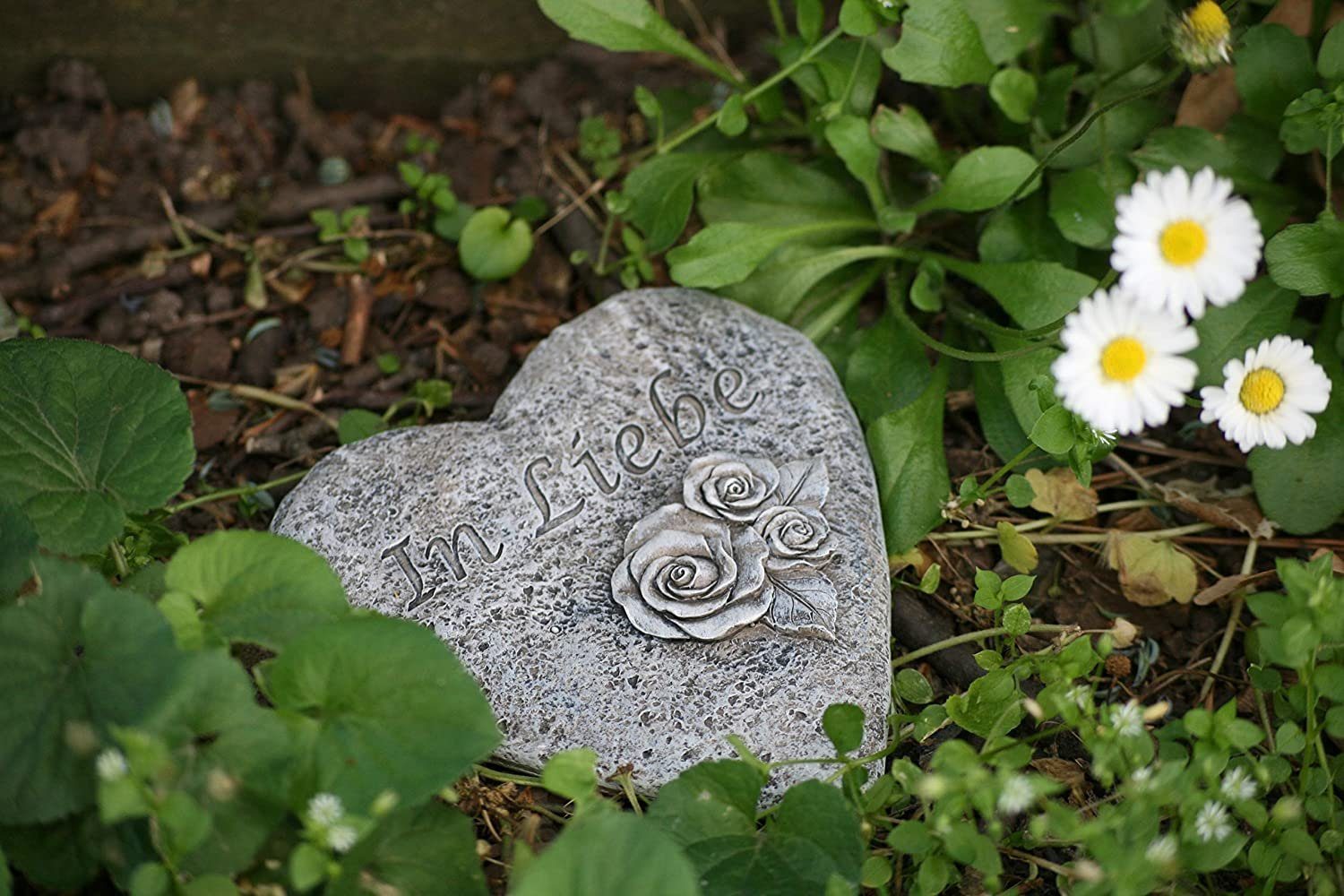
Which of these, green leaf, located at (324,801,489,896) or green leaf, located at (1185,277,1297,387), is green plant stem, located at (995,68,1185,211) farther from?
green leaf, located at (324,801,489,896)

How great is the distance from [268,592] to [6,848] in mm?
536

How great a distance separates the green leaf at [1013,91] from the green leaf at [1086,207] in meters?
0.19

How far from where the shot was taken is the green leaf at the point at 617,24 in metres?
2.79

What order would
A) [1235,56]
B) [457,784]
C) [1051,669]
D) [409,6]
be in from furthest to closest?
[409,6], [1235,56], [457,784], [1051,669]

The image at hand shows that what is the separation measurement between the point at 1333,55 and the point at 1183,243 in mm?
1065

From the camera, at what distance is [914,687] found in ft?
7.75

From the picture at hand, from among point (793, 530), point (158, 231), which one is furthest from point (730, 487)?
point (158, 231)

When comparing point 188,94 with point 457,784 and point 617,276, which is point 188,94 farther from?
point 457,784

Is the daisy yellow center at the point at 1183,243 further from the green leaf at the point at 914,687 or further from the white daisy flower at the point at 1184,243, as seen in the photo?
the green leaf at the point at 914,687

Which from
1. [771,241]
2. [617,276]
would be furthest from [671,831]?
[617,276]

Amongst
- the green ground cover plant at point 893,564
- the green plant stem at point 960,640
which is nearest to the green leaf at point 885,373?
the green ground cover plant at point 893,564

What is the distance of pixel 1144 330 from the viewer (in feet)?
6.03

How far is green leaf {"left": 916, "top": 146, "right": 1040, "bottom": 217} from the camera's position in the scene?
268 cm

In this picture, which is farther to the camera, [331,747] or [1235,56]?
[1235,56]
